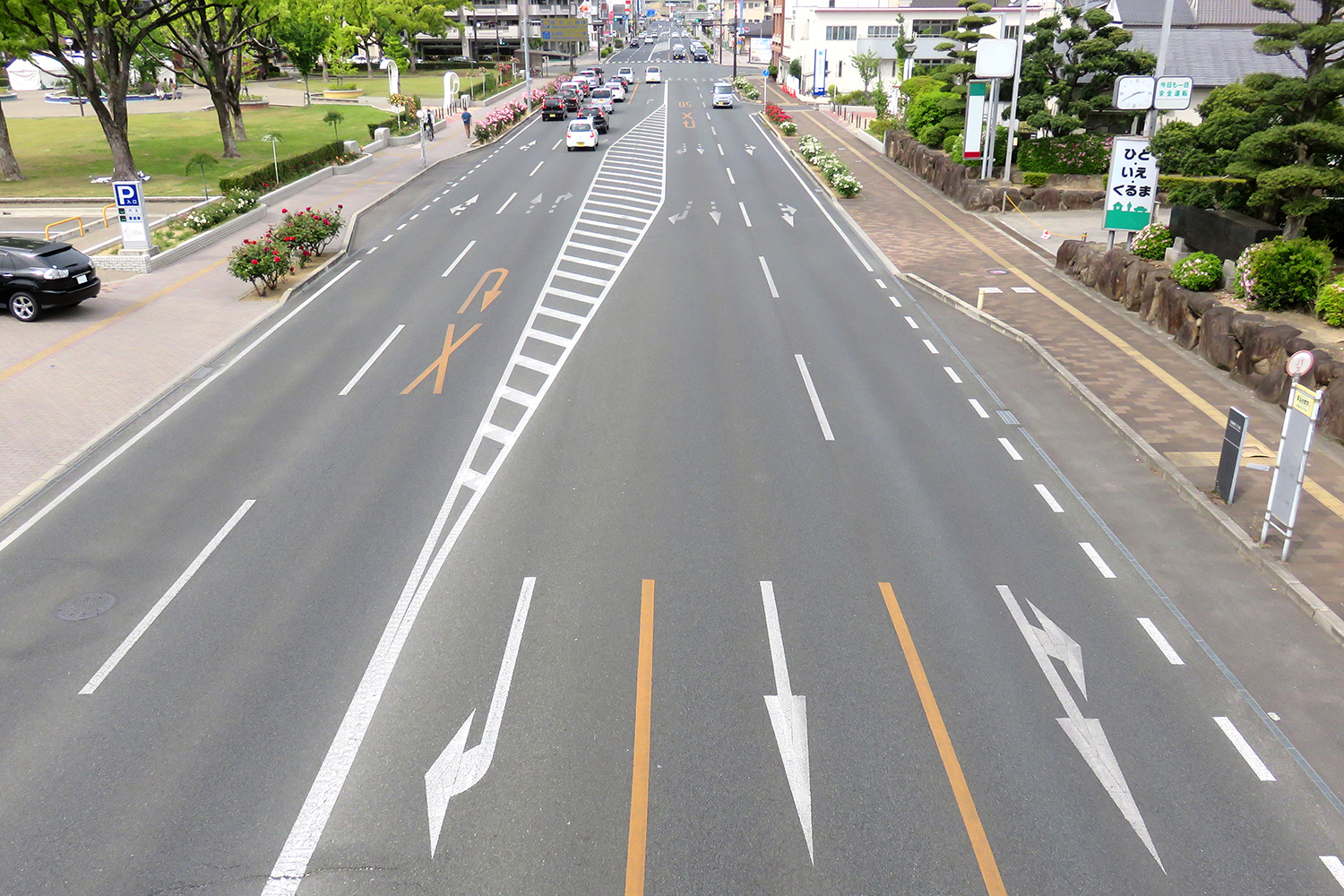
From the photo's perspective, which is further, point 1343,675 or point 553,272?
point 553,272

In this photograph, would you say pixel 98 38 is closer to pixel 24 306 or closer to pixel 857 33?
pixel 24 306

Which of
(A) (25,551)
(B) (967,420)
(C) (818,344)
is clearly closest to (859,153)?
(C) (818,344)

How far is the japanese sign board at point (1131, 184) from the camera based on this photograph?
2378cm

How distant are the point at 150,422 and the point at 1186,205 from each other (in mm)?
24001

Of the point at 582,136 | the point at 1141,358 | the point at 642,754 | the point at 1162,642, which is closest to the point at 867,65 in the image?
the point at 582,136

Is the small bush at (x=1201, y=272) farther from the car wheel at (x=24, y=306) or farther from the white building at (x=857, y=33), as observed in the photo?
the white building at (x=857, y=33)

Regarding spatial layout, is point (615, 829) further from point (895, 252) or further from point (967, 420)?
point (895, 252)

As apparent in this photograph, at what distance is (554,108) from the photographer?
68375 millimetres

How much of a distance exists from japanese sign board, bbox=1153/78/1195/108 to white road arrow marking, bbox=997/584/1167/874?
19826mm

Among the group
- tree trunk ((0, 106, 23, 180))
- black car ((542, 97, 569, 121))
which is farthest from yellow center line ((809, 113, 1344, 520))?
black car ((542, 97, 569, 121))

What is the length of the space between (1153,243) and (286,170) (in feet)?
116

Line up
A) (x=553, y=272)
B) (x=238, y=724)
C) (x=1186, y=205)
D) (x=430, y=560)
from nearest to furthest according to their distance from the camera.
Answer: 1. (x=238, y=724)
2. (x=430, y=560)
3. (x=1186, y=205)
4. (x=553, y=272)

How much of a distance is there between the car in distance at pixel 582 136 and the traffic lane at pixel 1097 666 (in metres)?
39.6

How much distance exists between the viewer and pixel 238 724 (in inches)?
372
